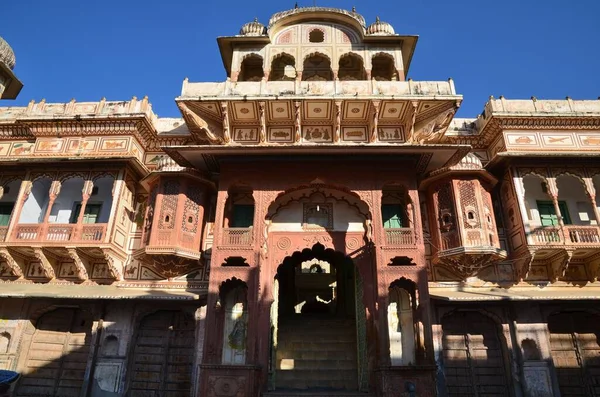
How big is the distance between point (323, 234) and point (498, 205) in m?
6.09

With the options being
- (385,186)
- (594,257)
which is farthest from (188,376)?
(594,257)

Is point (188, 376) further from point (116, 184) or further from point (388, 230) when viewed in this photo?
point (388, 230)

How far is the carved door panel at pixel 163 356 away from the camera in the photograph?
11789 mm

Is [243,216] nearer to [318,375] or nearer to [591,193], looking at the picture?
[318,375]

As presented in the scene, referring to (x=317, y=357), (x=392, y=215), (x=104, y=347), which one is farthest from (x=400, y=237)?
(x=104, y=347)

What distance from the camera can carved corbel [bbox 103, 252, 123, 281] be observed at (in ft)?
40.5

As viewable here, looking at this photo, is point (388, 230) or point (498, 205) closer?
point (388, 230)

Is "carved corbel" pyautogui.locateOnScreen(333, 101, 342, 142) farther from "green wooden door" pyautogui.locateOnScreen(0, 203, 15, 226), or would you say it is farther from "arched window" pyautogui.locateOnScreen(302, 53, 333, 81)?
"green wooden door" pyautogui.locateOnScreen(0, 203, 15, 226)

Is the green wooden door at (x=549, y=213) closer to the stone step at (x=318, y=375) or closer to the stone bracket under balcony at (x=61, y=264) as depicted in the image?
the stone step at (x=318, y=375)

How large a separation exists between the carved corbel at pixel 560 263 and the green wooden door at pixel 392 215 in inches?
182

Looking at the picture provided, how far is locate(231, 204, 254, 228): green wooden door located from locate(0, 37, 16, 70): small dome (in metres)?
13.0

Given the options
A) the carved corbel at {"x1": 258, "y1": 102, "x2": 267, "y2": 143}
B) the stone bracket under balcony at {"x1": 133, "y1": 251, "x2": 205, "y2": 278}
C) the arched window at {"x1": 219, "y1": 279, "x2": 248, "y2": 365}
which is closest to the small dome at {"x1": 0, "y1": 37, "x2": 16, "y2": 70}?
the stone bracket under balcony at {"x1": 133, "y1": 251, "x2": 205, "y2": 278}

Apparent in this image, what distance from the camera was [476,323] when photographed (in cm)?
1233

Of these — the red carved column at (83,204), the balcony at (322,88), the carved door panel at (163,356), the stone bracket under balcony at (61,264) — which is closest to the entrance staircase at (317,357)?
the carved door panel at (163,356)
